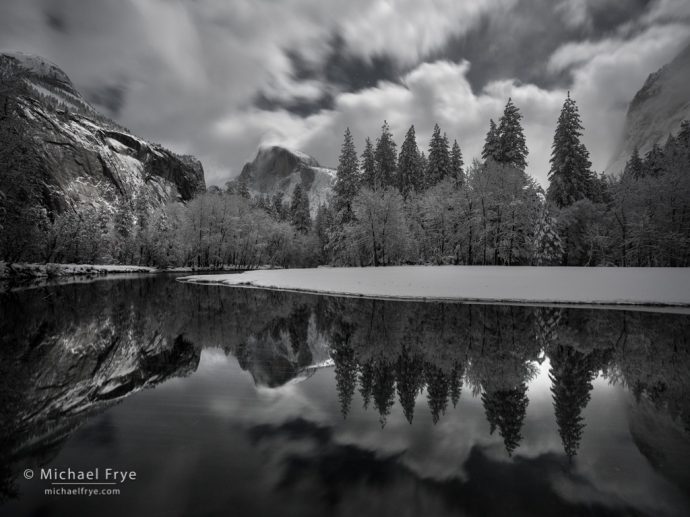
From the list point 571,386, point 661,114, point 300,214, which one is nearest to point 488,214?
point 571,386

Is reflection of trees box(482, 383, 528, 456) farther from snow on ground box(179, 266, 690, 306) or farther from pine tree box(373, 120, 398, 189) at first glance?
pine tree box(373, 120, 398, 189)

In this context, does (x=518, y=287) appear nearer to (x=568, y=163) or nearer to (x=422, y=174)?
(x=568, y=163)

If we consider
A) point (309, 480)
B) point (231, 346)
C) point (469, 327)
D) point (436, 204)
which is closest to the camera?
point (309, 480)

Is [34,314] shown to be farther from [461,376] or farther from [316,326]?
[461,376]

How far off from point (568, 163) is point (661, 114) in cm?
11851

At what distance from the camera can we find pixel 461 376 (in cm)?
733

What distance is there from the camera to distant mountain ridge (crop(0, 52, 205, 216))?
27.5m

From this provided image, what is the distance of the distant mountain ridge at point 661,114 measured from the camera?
102275 millimetres

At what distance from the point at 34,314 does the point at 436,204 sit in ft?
122

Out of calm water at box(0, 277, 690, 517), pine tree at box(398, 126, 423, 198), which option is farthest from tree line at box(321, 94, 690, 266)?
calm water at box(0, 277, 690, 517)

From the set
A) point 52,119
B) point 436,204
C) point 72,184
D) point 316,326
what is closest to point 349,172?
point 436,204

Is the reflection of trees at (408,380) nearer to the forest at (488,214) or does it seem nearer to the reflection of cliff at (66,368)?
the reflection of cliff at (66,368)

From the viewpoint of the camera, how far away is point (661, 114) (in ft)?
376

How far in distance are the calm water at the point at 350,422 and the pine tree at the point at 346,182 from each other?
37643mm
